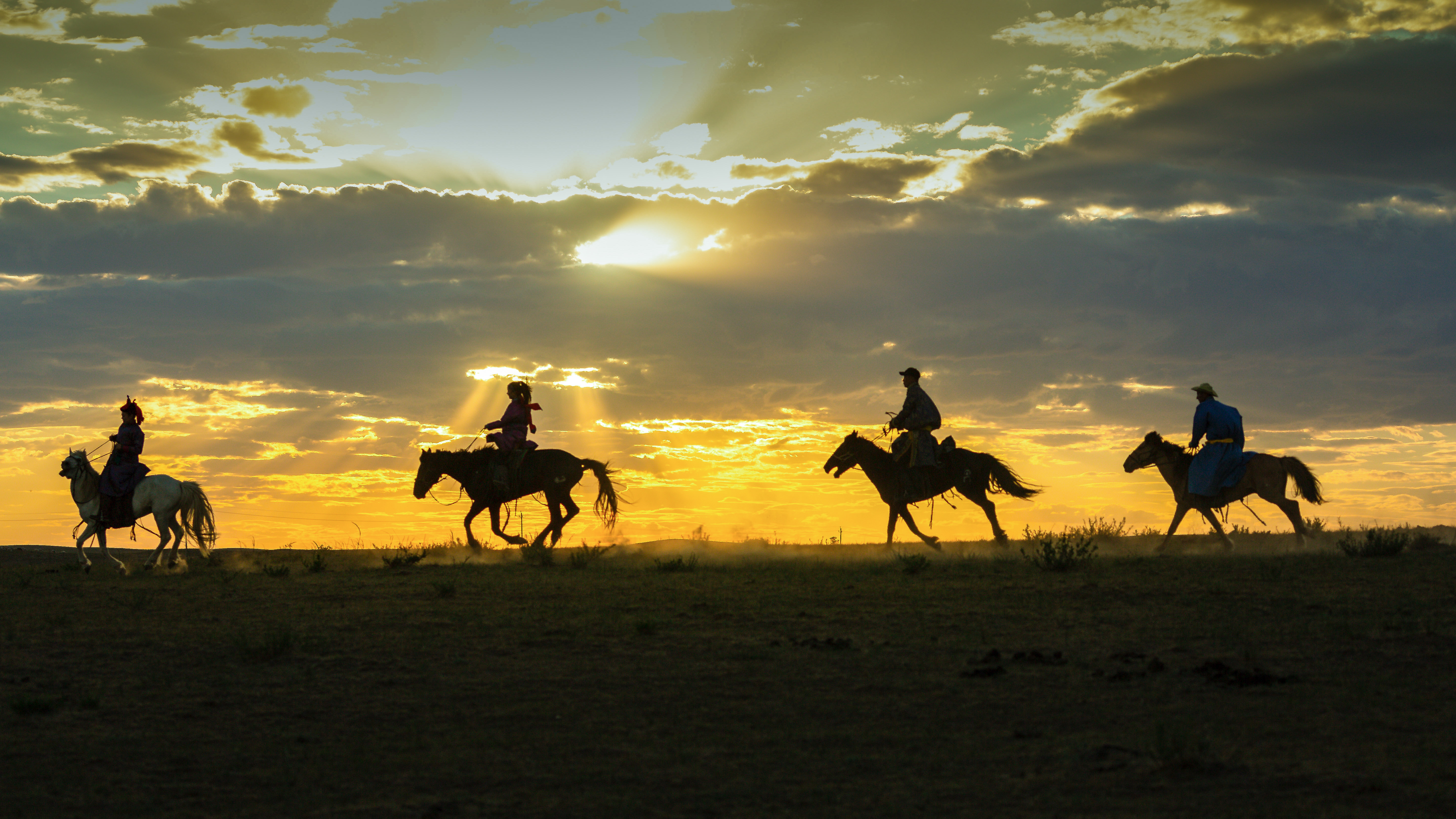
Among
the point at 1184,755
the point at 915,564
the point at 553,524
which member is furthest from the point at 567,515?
the point at 1184,755

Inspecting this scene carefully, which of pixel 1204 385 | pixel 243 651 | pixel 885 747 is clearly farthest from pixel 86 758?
pixel 1204 385

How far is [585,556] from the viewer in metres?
17.4

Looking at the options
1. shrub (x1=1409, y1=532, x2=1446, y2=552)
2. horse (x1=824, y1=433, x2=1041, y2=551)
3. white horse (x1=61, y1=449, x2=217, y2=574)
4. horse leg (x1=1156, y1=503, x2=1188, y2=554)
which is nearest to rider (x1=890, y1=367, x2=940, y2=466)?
horse (x1=824, y1=433, x2=1041, y2=551)

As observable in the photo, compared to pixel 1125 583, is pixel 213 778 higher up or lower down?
lower down

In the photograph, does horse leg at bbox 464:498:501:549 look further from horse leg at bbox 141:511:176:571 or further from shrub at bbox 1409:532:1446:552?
shrub at bbox 1409:532:1446:552

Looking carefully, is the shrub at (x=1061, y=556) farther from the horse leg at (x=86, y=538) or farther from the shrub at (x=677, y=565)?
the horse leg at (x=86, y=538)

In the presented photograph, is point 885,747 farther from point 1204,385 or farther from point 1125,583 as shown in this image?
point 1204,385

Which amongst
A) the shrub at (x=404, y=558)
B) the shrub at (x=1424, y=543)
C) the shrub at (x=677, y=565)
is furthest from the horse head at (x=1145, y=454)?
the shrub at (x=404, y=558)

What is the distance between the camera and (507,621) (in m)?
10.9

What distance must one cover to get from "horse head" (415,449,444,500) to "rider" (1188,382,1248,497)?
13284 millimetres

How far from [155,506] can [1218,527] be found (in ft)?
58.9

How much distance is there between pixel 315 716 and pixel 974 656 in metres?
5.41

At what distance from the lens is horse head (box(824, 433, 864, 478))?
1864 cm

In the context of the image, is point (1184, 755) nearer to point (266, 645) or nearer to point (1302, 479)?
A: point (266, 645)
